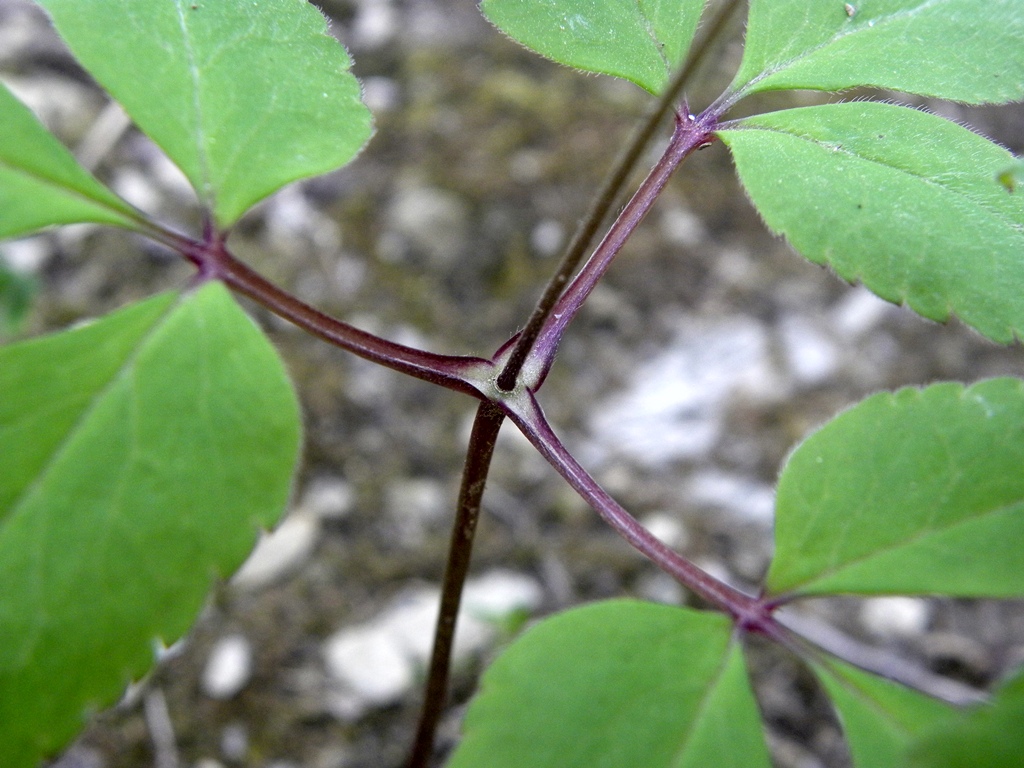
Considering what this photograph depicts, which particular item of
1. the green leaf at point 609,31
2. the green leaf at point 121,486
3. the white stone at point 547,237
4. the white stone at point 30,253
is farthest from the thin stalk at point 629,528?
the white stone at point 30,253

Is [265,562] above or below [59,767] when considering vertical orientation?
above

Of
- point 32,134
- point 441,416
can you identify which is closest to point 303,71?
point 32,134

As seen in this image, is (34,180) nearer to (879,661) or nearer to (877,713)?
(877,713)

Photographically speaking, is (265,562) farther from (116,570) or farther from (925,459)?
(925,459)

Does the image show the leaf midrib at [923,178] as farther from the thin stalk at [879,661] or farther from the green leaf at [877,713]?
the thin stalk at [879,661]

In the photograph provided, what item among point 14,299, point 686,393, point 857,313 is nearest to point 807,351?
point 857,313

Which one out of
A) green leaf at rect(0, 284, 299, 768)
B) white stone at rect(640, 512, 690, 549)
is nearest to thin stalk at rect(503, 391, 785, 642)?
green leaf at rect(0, 284, 299, 768)
